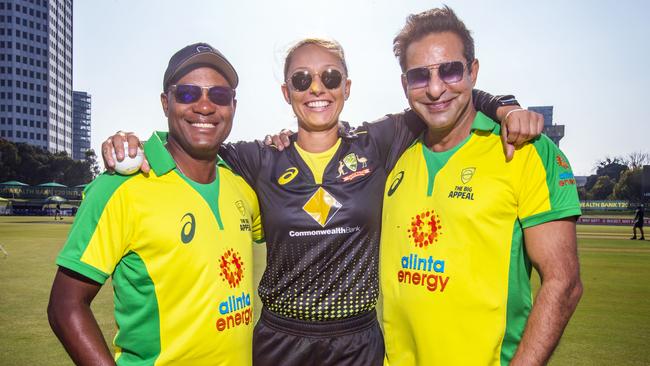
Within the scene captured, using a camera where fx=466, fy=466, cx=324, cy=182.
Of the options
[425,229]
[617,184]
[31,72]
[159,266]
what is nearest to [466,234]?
[425,229]

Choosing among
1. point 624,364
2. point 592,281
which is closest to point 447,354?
point 624,364

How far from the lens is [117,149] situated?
321 centimetres

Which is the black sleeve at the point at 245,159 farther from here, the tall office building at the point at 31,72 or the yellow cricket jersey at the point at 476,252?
the tall office building at the point at 31,72

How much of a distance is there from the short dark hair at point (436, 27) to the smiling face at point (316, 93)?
0.64 m

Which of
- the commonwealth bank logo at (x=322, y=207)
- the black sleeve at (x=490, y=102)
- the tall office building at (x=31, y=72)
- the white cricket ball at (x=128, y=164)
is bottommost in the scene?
the commonwealth bank logo at (x=322, y=207)

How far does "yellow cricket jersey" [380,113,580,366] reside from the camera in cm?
310

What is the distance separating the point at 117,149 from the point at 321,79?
5.70 ft

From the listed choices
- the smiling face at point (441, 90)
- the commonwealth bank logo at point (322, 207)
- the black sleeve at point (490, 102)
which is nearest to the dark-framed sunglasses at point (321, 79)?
the smiling face at point (441, 90)

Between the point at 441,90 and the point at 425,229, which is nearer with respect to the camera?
the point at 425,229

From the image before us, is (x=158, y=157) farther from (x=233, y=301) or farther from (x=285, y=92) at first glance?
(x=285, y=92)

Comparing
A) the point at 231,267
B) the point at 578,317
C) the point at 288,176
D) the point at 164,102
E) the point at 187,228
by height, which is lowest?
the point at 578,317

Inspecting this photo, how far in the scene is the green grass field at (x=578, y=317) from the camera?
21.9 ft

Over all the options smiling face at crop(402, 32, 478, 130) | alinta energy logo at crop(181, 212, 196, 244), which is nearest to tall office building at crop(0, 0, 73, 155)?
alinta energy logo at crop(181, 212, 196, 244)

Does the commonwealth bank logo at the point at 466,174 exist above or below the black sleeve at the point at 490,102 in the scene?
below
